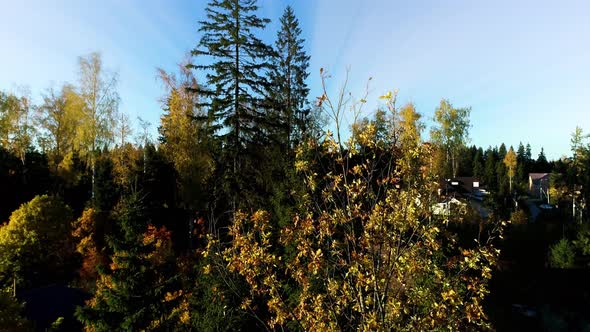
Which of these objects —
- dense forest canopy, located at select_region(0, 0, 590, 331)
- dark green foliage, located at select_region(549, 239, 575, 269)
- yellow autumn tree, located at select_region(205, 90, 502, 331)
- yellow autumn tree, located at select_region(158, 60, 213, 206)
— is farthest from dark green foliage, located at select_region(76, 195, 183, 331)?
dark green foliage, located at select_region(549, 239, 575, 269)

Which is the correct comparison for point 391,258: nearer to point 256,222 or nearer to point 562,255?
point 256,222

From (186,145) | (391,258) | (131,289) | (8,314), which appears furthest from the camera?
(186,145)

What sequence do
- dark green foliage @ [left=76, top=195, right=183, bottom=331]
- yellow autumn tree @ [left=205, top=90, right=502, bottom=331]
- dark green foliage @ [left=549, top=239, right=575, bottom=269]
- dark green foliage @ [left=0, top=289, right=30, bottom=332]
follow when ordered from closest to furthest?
yellow autumn tree @ [left=205, top=90, right=502, bottom=331] < dark green foliage @ [left=76, top=195, right=183, bottom=331] < dark green foliage @ [left=0, top=289, right=30, bottom=332] < dark green foliage @ [left=549, top=239, right=575, bottom=269]

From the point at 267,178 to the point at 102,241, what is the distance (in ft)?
38.8

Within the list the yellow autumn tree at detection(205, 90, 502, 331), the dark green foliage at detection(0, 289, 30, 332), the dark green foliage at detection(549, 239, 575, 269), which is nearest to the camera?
the yellow autumn tree at detection(205, 90, 502, 331)

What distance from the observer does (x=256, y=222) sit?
4930 mm

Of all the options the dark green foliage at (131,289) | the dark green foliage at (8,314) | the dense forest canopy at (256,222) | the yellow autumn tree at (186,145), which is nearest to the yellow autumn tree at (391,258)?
the dense forest canopy at (256,222)

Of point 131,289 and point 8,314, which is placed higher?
point 131,289

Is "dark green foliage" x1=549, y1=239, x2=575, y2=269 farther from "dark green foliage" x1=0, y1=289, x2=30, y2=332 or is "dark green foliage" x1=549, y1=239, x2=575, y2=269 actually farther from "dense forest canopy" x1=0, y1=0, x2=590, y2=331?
"dark green foliage" x1=0, y1=289, x2=30, y2=332

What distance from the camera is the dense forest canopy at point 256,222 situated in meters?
4.08

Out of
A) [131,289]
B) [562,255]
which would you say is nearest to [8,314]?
[131,289]

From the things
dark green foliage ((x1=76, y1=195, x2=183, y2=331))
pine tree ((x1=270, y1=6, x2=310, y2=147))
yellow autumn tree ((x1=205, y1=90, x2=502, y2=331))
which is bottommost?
dark green foliage ((x1=76, y1=195, x2=183, y2=331))

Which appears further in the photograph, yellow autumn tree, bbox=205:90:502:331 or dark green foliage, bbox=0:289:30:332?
dark green foliage, bbox=0:289:30:332

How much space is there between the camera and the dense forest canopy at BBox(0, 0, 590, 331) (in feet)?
13.4
